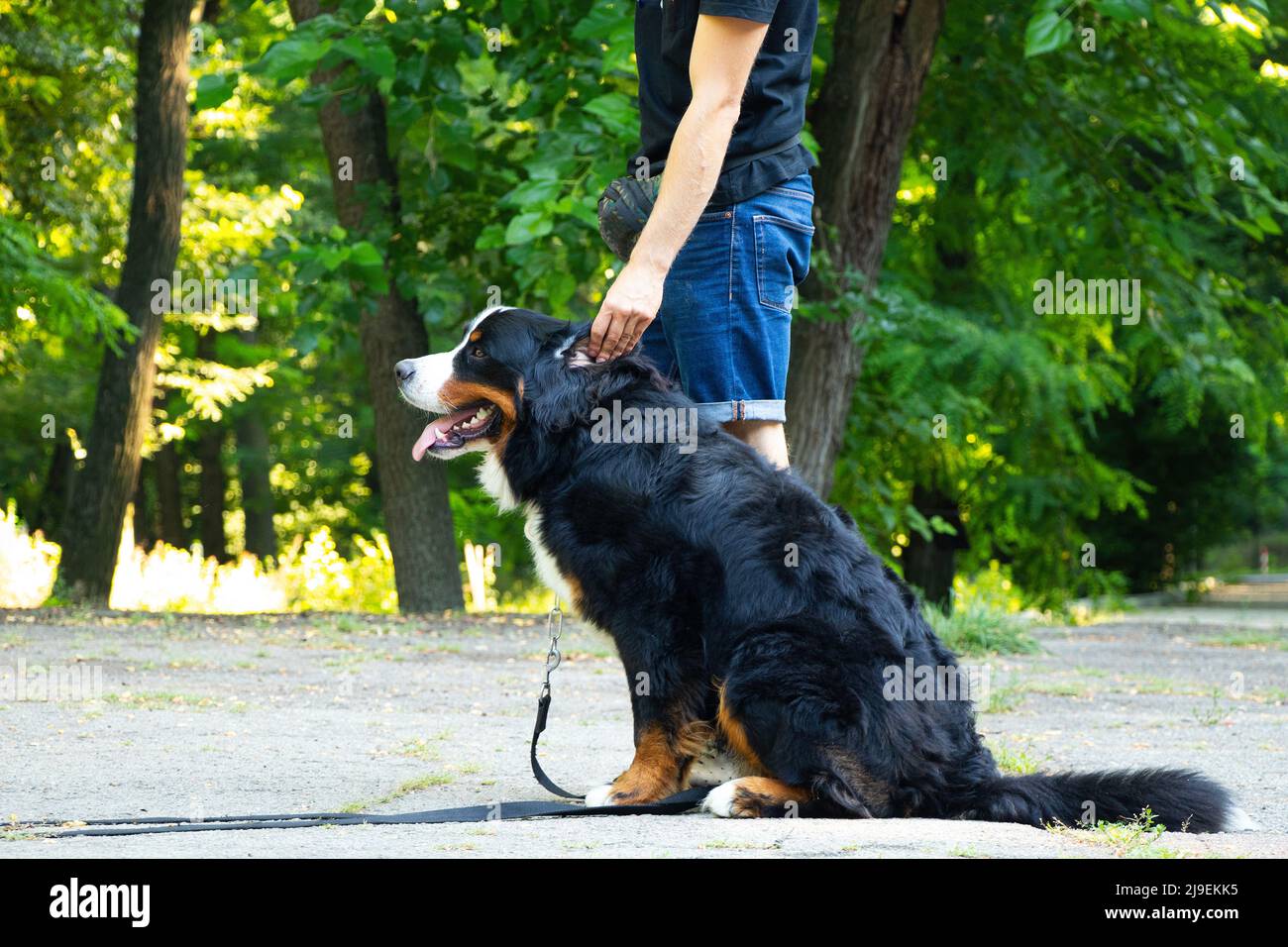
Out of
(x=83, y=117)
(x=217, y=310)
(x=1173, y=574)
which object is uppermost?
(x=83, y=117)

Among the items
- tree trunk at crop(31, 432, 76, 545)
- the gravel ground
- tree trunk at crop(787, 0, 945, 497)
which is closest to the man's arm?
the gravel ground

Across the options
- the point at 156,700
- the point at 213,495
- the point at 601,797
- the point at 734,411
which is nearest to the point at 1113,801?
the point at 601,797

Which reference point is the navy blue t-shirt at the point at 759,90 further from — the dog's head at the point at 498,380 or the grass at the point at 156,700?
the grass at the point at 156,700

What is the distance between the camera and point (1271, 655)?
984 centimetres

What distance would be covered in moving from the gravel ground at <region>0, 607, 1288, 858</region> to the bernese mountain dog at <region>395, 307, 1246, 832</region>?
173 mm

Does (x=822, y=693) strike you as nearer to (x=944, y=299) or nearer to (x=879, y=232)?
(x=879, y=232)

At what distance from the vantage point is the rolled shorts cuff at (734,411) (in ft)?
14.0

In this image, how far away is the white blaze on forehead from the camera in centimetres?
445

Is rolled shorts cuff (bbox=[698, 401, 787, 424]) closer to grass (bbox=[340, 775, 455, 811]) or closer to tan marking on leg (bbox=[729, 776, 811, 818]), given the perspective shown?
tan marking on leg (bbox=[729, 776, 811, 818])

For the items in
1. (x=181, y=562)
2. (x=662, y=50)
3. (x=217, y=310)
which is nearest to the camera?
(x=662, y=50)

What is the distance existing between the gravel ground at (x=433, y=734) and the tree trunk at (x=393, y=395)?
3.73 feet

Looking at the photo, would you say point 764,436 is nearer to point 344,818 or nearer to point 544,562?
point 544,562
